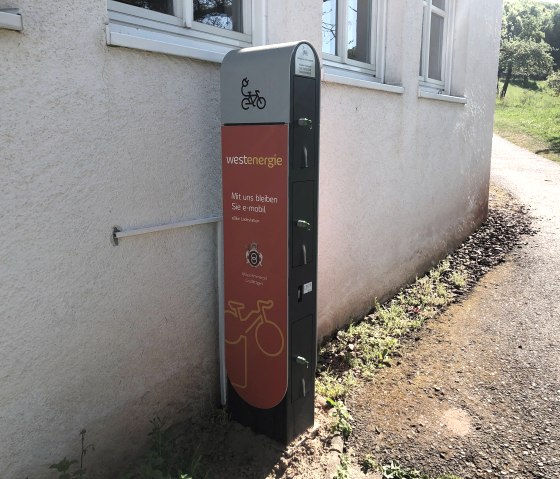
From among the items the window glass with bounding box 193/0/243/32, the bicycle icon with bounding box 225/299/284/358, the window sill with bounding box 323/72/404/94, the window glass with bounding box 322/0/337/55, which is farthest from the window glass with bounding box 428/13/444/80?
the bicycle icon with bounding box 225/299/284/358

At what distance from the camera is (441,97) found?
6.15 metres

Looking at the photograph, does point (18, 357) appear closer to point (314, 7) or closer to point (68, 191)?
point (68, 191)

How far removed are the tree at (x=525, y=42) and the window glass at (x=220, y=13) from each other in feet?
126

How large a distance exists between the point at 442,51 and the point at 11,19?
583cm

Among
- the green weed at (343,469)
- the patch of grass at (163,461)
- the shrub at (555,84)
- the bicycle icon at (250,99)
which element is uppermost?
the shrub at (555,84)

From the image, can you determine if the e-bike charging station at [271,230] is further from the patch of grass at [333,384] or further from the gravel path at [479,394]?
the gravel path at [479,394]

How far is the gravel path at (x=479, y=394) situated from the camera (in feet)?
10.4

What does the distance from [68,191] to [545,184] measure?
11983 mm

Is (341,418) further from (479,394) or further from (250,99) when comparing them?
(250,99)

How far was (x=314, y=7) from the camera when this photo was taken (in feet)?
12.7

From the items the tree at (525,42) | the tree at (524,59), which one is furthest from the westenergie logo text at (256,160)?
the tree at (524,59)

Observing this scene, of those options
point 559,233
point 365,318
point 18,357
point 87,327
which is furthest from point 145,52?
point 559,233

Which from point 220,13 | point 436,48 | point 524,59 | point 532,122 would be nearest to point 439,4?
point 436,48

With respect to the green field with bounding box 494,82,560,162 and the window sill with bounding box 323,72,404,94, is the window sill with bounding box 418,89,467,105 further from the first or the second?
the green field with bounding box 494,82,560,162
